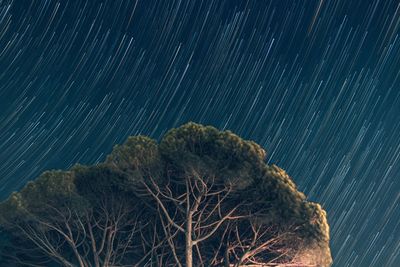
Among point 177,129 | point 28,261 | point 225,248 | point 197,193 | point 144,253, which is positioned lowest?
point 28,261

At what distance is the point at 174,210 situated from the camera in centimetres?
2442

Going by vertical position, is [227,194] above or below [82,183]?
above

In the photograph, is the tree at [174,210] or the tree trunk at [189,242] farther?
the tree trunk at [189,242]

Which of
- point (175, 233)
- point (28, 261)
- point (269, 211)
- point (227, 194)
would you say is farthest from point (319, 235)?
point (28, 261)

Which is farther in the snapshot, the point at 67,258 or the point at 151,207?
the point at 67,258

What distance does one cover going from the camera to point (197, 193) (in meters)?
23.4

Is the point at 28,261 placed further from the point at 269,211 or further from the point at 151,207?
the point at 269,211

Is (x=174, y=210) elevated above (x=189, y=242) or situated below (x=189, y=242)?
above

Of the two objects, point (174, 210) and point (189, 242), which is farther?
point (174, 210)

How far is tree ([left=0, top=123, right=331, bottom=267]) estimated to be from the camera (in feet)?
72.5

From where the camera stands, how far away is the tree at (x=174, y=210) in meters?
22.1

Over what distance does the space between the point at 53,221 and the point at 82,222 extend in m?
1.45

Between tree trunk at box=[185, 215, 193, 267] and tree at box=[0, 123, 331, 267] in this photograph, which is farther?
tree trunk at box=[185, 215, 193, 267]

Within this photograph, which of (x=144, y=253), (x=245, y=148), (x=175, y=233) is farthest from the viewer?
(x=144, y=253)
